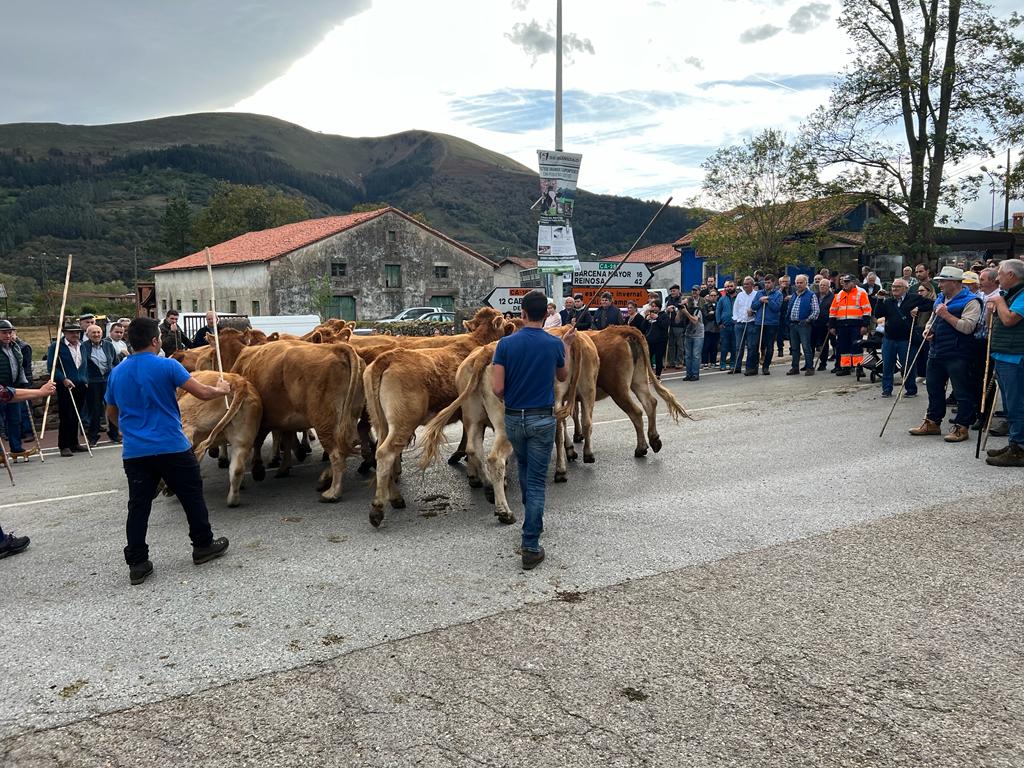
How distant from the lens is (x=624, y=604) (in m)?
4.23

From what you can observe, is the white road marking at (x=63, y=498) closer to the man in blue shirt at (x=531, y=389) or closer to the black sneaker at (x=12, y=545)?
the black sneaker at (x=12, y=545)

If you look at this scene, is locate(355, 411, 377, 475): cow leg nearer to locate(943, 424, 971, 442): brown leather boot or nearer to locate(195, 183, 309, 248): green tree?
locate(943, 424, 971, 442): brown leather boot

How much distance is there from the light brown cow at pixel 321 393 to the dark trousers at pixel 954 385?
22.7 feet

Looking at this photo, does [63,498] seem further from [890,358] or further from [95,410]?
[890,358]

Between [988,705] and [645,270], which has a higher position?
[645,270]

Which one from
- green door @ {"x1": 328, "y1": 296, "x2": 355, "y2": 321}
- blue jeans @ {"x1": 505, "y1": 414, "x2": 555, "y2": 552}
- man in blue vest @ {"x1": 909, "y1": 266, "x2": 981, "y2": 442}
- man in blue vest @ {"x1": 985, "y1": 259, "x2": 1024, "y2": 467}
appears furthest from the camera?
green door @ {"x1": 328, "y1": 296, "x2": 355, "y2": 321}

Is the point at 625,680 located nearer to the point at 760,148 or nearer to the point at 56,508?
the point at 56,508

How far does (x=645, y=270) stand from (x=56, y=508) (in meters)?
15.6

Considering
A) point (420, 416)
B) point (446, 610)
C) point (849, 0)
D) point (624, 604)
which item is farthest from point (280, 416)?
point (849, 0)

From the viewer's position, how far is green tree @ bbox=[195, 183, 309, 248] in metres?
72.0

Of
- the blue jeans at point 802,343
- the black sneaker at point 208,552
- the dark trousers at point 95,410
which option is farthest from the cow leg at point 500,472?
the blue jeans at point 802,343

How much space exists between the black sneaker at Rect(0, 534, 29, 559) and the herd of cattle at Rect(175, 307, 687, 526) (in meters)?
1.53

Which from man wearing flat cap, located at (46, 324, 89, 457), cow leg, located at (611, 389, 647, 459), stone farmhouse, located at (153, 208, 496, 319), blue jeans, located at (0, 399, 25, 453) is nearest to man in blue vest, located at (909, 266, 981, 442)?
cow leg, located at (611, 389, 647, 459)

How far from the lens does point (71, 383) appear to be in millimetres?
10297
